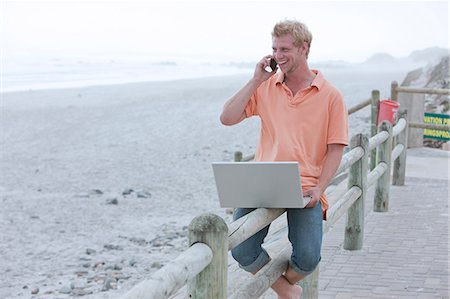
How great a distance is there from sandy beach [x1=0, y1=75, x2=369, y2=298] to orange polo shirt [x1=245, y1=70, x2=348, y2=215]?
399cm

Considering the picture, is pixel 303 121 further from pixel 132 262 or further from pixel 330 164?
pixel 132 262

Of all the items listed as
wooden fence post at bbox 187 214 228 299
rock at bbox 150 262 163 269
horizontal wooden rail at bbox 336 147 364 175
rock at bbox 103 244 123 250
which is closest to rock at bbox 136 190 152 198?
rock at bbox 103 244 123 250

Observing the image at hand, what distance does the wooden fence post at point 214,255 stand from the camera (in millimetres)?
3541

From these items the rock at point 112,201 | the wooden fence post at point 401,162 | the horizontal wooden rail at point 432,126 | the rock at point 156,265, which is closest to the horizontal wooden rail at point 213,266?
the rock at point 156,265

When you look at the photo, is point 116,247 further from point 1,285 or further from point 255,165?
point 255,165

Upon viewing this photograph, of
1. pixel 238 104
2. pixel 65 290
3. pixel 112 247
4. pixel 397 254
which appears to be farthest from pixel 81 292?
pixel 238 104

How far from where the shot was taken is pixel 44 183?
14055 millimetres

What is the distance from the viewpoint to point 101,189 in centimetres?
1352

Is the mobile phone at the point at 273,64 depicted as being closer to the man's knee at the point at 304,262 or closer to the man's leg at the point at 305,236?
the man's leg at the point at 305,236

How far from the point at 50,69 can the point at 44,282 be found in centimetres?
4820

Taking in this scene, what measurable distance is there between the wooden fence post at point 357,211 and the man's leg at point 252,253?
2502mm

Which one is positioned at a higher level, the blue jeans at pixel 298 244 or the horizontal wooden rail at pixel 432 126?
the blue jeans at pixel 298 244

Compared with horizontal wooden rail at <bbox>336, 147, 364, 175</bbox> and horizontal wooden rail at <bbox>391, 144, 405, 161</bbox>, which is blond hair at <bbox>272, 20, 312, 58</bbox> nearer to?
horizontal wooden rail at <bbox>336, 147, 364, 175</bbox>

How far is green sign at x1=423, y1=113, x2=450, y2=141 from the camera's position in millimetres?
11055
